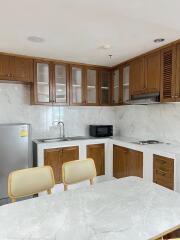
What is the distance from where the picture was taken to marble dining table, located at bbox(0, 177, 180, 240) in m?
0.96

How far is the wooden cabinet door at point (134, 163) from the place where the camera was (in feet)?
9.24

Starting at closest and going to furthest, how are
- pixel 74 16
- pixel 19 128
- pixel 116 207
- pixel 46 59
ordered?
pixel 116 207
pixel 74 16
pixel 19 128
pixel 46 59

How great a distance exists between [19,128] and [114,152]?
1667mm

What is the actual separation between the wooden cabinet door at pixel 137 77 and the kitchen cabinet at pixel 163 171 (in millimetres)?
1119

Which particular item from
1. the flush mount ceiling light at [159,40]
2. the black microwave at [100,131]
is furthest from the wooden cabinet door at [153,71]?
the black microwave at [100,131]

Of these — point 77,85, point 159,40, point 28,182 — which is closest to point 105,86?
point 77,85

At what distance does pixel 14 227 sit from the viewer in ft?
A: 3.33

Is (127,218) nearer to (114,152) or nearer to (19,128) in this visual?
(19,128)

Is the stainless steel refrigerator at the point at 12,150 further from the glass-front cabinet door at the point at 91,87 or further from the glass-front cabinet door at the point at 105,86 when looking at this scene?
the glass-front cabinet door at the point at 105,86

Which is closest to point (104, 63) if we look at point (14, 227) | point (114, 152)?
point (114, 152)

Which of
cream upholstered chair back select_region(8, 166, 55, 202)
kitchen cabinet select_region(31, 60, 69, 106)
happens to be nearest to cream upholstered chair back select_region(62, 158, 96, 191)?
cream upholstered chair back select_region(8, 166, 55, 202)

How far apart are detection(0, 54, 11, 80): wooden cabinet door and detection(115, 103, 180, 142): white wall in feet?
7.44

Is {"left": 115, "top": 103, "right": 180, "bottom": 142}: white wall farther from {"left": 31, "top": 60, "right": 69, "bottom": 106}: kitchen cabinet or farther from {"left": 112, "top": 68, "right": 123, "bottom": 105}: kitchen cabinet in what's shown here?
{"left": 31, "top": 60, "right": 69, "bottom": 106}: kitchen cabinet

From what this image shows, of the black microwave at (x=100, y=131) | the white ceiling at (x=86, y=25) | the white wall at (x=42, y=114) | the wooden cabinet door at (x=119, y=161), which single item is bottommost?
the wooden cabinet door at (x=119, y=161)
